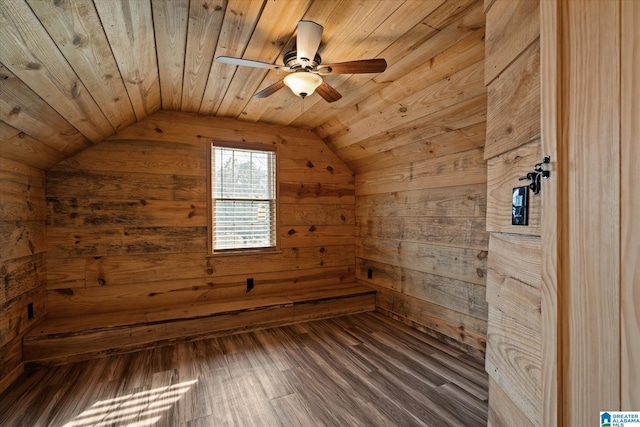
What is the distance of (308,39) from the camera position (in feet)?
5.31

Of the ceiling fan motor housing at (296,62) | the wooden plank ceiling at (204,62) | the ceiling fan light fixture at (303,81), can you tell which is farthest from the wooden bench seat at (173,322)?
the ceiling fan motor housing at (296,62)

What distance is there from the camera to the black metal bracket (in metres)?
0.69

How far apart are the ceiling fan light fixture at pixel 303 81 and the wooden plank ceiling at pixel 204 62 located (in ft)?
0.66

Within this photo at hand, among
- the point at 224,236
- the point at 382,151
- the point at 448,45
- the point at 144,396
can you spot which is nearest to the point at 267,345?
the point at 144,396

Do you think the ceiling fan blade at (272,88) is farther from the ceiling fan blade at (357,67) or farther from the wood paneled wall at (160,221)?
the wood paneled wall at (160,221)

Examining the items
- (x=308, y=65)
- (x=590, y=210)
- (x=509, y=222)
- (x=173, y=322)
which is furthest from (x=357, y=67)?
(x=173, y=322)

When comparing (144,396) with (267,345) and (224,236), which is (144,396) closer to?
(267,345)

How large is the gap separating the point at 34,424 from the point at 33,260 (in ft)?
4.61

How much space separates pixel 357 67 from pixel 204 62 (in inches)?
44.4

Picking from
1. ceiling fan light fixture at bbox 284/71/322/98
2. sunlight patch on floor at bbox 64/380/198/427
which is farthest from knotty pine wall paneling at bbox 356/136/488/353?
sunlight patch on floor at bbox 64/380/198/427

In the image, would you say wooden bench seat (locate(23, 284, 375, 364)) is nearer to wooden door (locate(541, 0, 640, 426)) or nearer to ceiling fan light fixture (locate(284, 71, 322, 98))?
ceiling fan light fixture (locate(284, 71, 322, 98))

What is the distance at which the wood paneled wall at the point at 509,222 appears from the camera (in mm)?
779

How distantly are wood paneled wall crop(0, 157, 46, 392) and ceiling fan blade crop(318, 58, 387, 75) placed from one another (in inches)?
86.2

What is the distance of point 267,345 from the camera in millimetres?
2826
